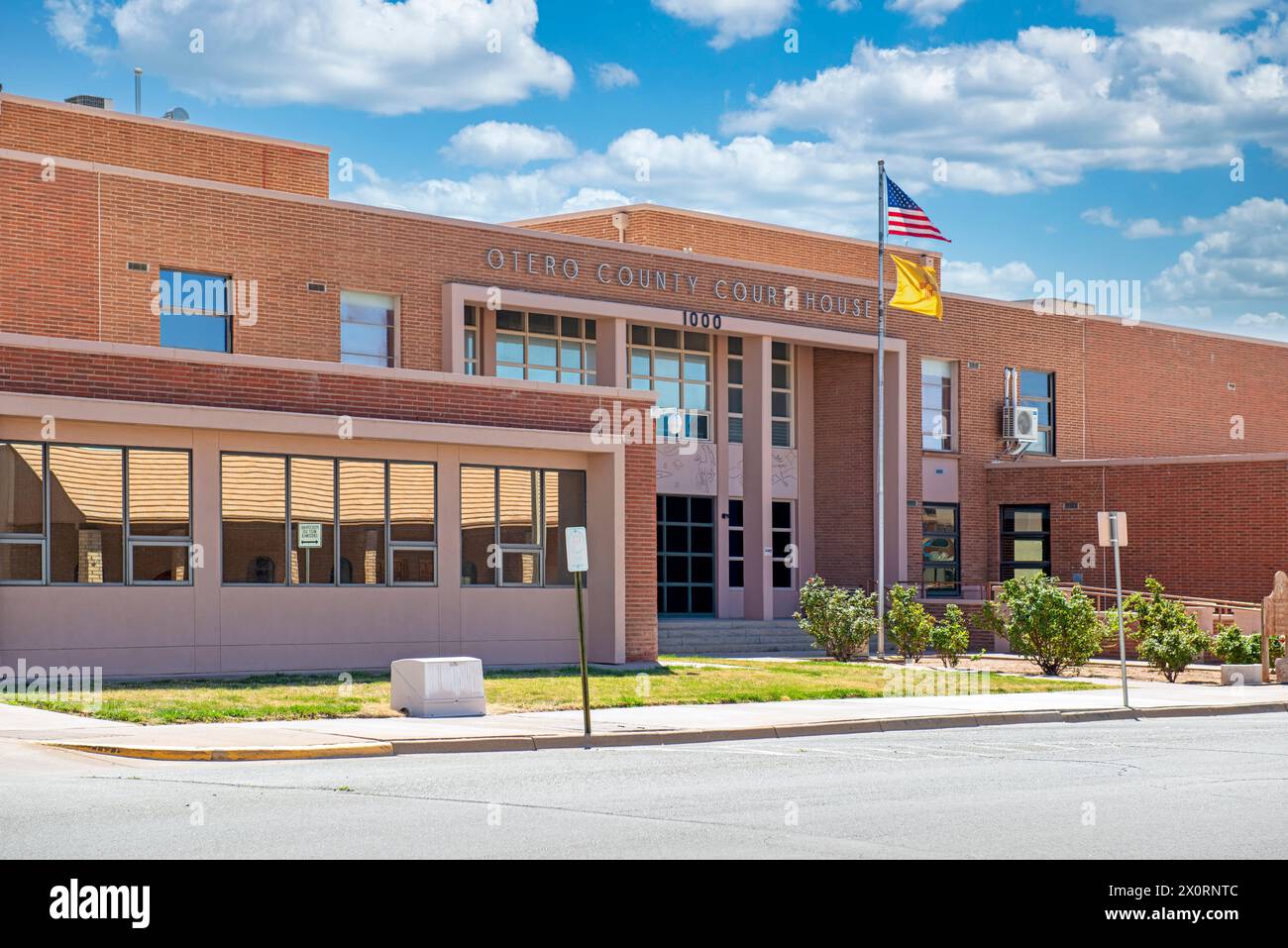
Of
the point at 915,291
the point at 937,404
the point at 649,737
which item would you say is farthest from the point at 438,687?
the point at 937,404

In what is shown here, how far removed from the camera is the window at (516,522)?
88.3 ft

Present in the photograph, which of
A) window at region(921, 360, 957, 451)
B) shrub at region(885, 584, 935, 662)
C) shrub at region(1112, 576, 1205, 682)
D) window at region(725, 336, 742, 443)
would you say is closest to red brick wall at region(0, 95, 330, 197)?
window at region(725, 336, 742, 443)

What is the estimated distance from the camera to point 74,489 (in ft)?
74.3

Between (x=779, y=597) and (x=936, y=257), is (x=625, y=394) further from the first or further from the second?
(x=936, y=257)

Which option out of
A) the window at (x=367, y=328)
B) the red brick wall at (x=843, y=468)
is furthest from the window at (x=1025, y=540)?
the window at (x=367, y=328)

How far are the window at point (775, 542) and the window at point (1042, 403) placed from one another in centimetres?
782

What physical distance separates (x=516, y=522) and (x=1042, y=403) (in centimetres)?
2077

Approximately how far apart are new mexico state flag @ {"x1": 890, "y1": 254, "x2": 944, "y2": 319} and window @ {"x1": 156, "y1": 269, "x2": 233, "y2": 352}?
542 inches

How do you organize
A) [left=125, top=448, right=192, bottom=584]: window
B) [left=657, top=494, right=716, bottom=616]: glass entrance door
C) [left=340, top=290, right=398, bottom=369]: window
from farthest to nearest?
[left=657, top=494, right=716, bottom=616]: glass entrance door, [left=340, top=290, right=398, bottom=369]: window, [left=125, top=448, right=192, bottom=584]: window

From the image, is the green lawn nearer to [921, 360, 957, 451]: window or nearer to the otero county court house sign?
the otero county court house sign

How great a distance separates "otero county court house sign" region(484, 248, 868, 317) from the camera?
3294 centimetres
